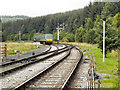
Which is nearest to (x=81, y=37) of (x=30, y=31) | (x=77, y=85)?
(x=77, y=85)

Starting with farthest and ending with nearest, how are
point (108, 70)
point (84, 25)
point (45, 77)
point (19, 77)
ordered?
point (84, 25), point (108, 70), point (19, 77), point (45, 77)

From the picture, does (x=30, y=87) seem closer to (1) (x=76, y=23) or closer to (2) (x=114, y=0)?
(2) (x=114, y=0)

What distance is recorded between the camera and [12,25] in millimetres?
172125

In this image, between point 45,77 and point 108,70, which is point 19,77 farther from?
point 108,70

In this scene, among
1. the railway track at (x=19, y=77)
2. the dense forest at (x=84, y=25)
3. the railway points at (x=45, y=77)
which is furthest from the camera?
the dense forest at (x=84, y=25)

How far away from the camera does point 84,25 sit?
93.7m

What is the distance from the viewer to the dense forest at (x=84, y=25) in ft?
60.3

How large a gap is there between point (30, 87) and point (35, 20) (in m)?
157

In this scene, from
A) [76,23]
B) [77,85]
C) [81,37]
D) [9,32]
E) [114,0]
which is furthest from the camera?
[9,32]

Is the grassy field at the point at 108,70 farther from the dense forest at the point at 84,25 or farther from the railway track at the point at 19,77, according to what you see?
the railway track at the point at 19,77

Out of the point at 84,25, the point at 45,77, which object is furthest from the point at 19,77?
the point at 84,25

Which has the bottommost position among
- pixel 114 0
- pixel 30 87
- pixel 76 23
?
pixel 30 87

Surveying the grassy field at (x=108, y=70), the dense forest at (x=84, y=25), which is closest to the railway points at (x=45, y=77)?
the grassy field at (x=108, y=70)

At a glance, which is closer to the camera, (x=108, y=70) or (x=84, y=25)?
(x=108, y=70)
